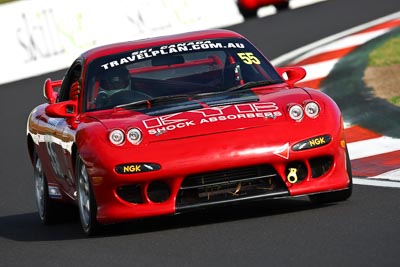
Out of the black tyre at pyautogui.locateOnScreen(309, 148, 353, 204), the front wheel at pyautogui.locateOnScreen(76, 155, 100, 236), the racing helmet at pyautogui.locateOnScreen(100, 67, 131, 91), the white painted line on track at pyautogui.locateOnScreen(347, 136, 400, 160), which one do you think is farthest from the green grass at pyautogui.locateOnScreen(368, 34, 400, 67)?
the front wheel at pyautogui.locateOnScreen(76, 155, 100, 236)

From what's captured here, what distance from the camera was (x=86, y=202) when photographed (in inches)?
345

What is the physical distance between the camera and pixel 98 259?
299 inches

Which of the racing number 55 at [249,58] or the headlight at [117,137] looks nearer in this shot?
the headlight at [117,137]

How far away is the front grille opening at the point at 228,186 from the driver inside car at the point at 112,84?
4.34ft

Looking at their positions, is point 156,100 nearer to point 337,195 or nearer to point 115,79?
point 115,79

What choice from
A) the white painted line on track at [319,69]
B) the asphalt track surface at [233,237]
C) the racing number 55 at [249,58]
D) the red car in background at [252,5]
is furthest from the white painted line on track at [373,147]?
the red car in background at [252,5]

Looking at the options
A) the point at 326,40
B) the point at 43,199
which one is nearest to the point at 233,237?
the point at 43,199

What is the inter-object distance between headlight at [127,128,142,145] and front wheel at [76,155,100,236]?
16.0 inches

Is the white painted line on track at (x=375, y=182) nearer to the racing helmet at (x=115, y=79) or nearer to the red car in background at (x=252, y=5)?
the racing helmet at (x=115, y=79)

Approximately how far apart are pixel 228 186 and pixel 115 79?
163 centimetres

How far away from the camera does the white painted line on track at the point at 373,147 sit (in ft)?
35.6

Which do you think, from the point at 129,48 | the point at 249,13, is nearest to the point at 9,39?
the point at 249,13

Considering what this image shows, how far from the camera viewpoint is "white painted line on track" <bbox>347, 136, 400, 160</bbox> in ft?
35.6

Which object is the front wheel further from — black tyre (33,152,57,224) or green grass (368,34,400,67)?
green grass (368,34,400,67)
